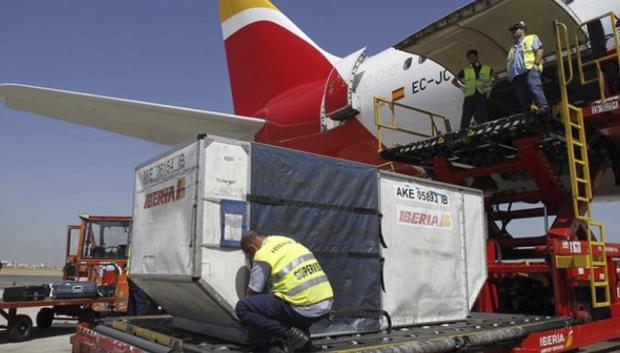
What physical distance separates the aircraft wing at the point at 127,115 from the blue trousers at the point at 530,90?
760 centimetres

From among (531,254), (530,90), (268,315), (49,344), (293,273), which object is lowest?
(49,344)

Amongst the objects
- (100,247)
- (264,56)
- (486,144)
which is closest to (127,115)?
(100,247)

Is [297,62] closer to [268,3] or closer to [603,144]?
[268,3]

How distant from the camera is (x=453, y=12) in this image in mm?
7199

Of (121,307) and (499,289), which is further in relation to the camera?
(121,307)

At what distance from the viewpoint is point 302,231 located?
4.42 m

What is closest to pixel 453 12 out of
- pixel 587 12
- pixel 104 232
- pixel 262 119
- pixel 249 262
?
pixel 587 12

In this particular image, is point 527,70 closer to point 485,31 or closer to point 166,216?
point 485,31

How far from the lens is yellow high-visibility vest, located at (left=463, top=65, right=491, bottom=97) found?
25.1ft

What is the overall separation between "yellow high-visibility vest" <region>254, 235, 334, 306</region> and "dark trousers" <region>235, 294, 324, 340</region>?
0.06 metres

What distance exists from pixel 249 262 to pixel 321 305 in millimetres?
671

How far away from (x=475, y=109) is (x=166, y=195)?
4927 mm

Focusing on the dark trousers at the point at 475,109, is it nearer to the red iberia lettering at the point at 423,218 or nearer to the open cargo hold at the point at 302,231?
the open cargo hold at the point at 302,231

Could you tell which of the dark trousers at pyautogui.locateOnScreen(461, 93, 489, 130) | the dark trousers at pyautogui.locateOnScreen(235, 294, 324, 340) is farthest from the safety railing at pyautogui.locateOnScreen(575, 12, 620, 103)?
the dark trousers at pyautogui.locateOnScreen(235, 294, 324, 340)
